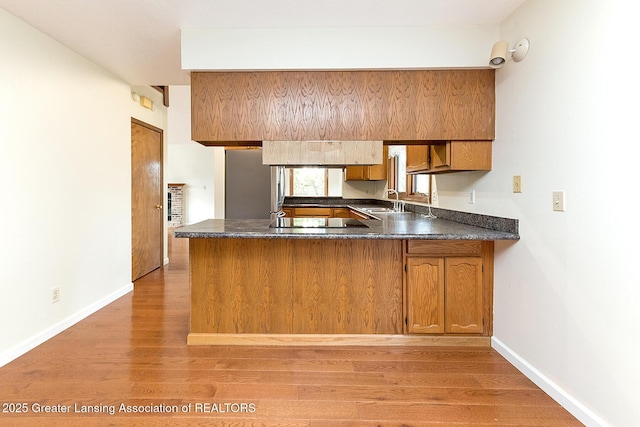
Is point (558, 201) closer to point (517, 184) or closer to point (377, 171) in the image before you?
point (517, 184)

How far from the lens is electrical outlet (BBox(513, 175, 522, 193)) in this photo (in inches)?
88.3

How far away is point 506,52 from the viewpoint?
224cm

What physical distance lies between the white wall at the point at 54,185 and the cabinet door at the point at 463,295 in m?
2.98

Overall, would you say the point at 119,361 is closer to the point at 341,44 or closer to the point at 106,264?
the point at 106,264

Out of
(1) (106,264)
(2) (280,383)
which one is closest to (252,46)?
(2) (280,383)

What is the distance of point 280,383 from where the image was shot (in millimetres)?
2064

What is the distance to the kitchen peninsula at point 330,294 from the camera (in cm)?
255

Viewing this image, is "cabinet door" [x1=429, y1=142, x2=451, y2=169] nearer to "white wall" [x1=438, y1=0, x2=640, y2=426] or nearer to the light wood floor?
"white wall" [x1=438, y1=0, x2=640, y2=426]

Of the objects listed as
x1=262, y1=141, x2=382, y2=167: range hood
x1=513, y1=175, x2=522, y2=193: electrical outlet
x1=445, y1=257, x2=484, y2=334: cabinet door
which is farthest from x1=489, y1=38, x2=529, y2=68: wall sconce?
x1=445, y1=257, x2=484, y2=334: cabinet door

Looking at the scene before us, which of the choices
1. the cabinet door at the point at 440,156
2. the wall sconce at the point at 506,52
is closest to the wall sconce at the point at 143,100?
the cabinet door at the point at 440,156

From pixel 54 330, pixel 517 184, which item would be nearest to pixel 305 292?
pixel 517 184

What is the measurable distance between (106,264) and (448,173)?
11.3 ft

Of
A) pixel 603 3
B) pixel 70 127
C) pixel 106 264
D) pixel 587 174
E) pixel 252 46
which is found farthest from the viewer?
pixel 106 264

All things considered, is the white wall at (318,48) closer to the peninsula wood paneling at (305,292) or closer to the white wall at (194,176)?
the peninsula wood paneling at (305,292)
